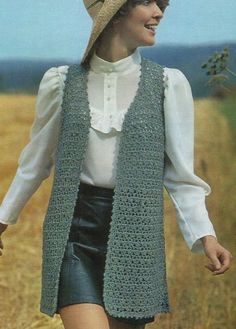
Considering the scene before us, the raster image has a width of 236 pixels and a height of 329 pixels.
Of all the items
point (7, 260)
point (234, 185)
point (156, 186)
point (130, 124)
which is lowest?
point (7, 260)

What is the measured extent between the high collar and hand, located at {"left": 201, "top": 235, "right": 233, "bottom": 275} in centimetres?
52

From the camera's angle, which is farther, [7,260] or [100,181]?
[7,260]

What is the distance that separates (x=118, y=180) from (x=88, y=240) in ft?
0.60

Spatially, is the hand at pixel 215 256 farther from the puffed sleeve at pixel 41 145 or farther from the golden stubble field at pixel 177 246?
the golden stubble field at pixel 177 246

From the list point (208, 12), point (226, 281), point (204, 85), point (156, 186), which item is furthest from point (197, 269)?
point (156, 186)

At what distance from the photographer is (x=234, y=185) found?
365 cm

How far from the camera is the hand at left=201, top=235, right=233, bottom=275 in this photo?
2379mm

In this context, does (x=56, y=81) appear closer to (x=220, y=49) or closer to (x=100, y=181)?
(x=100, y=181)

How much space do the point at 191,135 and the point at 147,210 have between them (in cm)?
25

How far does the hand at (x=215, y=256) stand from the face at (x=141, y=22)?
1.87 ft

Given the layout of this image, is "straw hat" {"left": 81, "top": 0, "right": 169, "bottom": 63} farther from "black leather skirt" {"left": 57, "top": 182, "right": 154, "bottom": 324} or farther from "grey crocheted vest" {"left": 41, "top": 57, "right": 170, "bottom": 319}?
"black leather skirt" {"left": 57, "top": 182, "right": 154, "bottom": 324}

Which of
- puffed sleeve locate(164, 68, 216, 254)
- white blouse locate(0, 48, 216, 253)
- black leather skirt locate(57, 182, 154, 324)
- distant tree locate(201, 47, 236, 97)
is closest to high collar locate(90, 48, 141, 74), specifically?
white blouse locate(0, 48, 216, 253)

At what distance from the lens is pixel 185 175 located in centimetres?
246

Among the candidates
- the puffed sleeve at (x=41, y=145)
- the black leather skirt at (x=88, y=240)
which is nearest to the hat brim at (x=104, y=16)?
the puffed sleeve at (x=41, y=145)
